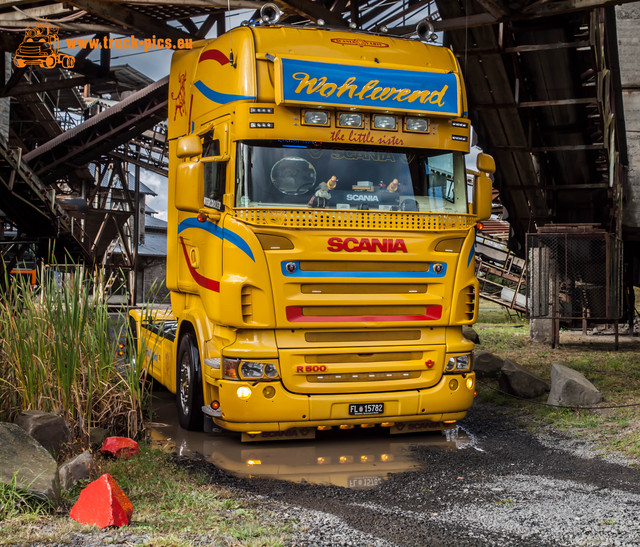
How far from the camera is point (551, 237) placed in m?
16.1

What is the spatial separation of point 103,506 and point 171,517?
1.62ft

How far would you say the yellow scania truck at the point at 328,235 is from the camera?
7.13 m

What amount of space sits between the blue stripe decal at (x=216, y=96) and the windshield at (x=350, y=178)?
0.47 meters

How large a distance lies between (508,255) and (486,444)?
19.6 m

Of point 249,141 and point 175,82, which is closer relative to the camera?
point 249,141

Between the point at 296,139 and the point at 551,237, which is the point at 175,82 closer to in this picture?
the point at 296,139

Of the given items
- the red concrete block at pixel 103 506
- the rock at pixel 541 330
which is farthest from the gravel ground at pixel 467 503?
the rock at pixel 541 330

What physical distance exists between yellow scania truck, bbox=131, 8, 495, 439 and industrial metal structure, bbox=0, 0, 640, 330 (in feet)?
5.18

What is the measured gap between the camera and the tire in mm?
7977

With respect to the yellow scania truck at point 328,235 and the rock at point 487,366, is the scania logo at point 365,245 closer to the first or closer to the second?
the yellow scania truck at point 328,235

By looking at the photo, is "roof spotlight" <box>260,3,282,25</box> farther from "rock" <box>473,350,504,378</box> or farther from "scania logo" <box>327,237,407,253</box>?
"rock" <box>473,350,504,378</box>

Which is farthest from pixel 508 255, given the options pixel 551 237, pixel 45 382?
pixel 45 382

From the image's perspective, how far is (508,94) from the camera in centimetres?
1310

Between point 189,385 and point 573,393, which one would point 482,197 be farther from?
point 189,385
